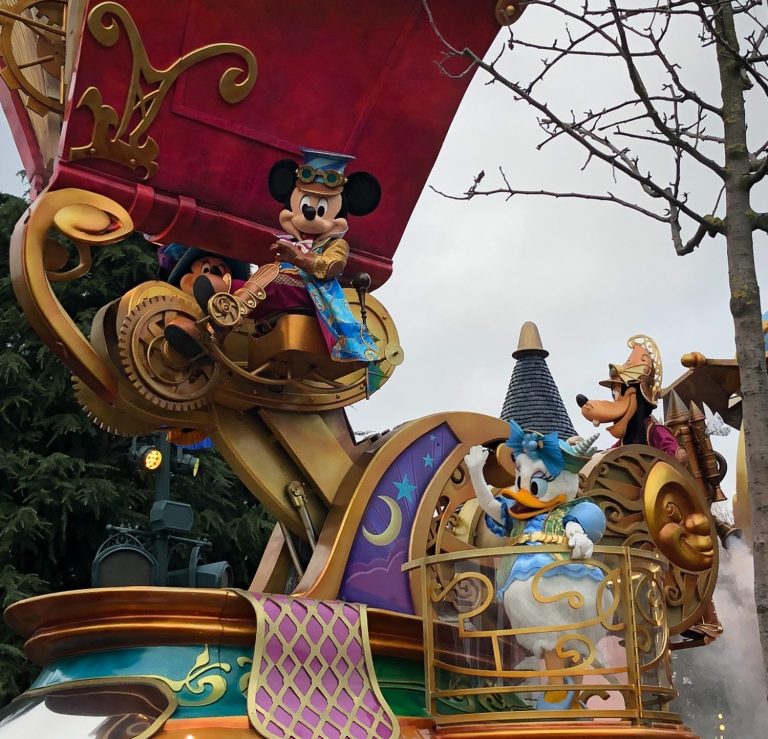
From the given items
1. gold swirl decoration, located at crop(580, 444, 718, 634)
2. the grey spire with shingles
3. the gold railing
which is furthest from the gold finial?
the gold railing

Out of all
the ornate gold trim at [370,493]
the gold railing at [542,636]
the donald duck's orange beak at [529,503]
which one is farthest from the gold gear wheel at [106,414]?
the donald duck's orange beak at [529,503]

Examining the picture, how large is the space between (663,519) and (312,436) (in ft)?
5.76

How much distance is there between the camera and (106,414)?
5.26 meters

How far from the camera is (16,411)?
1102 cm

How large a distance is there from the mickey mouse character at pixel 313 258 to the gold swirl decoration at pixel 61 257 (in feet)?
1.26

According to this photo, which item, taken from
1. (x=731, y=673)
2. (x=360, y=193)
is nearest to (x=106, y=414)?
(x=360, y=193)

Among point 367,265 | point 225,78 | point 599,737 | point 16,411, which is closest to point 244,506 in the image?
point 16,411

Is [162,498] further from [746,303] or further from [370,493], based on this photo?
[746,303]

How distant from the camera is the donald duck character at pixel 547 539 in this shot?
4.50 meters

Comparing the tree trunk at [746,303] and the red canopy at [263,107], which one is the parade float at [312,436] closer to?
the red canopy at [263,107]

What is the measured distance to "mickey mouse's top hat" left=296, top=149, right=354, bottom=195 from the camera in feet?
17.4

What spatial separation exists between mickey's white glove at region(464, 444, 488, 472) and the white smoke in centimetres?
217

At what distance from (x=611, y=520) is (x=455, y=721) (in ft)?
4.96

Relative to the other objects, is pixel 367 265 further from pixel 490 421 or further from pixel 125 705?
pixel 125 705
